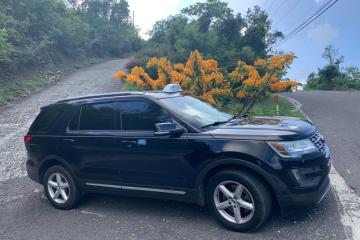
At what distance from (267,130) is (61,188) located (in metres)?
3.28

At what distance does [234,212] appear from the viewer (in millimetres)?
4652

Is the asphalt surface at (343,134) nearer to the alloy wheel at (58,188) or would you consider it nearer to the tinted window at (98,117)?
the tinted window at (98,117)

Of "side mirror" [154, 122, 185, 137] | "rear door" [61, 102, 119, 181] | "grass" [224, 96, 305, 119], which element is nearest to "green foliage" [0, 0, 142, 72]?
"grass" [224, 96, 305, 119]

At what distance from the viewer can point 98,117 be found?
5.79 m

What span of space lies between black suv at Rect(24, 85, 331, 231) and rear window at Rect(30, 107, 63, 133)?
16 millimetres

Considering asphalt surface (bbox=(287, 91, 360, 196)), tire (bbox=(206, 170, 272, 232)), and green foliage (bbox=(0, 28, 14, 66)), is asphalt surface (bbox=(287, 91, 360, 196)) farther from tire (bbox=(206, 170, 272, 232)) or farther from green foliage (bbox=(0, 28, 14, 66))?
green foliage (bbox=(0, 28, 14, 66))

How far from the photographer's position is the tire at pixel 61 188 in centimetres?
593

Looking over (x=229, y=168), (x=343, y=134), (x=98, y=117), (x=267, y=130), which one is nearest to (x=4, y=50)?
(x=98, y=117)

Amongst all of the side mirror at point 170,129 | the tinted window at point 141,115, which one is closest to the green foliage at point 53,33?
the tinted window at point 141,115

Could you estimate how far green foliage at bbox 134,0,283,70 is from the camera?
21828mm

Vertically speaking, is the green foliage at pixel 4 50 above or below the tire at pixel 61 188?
above

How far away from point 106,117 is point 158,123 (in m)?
0.97

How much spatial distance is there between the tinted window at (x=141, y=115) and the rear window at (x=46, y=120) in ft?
4.33

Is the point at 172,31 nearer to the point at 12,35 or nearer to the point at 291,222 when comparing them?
the point at 12,35
